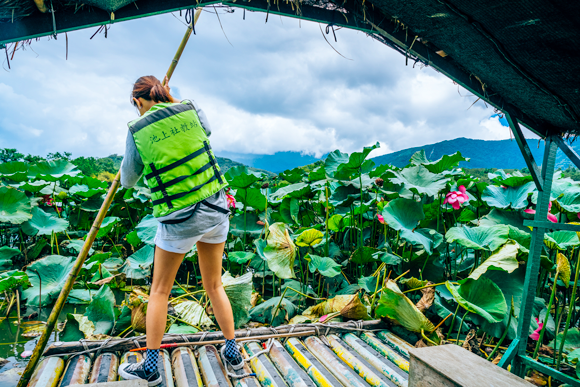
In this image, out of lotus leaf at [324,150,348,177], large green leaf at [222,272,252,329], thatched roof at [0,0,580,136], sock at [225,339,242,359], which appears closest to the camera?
thatched roof at [0,0,580,136]

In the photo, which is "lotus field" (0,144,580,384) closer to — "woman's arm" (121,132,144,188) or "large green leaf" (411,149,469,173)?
"large green leaf" (411,149,469,173)

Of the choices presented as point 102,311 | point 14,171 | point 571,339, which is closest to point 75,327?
point 102,311

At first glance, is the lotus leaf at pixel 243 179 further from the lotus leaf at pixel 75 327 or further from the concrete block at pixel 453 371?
the concrete block at pixel 453 371

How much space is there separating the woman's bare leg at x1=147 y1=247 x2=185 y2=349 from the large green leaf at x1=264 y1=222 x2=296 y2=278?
837 mm

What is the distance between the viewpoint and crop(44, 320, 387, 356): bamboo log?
4.96 feet

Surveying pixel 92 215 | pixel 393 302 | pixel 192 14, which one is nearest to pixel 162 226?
pixel 192 14

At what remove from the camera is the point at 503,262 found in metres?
1.58

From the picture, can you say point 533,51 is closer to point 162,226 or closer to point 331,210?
point 162,226

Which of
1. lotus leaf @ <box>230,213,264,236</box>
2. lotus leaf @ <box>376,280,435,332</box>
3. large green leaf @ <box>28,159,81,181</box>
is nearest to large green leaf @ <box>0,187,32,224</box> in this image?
large green leaf @ <box>28,159,81,181</box>

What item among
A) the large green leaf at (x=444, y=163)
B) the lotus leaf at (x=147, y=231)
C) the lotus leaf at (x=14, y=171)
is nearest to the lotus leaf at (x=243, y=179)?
the lotus leaf at (x=147, y=231)

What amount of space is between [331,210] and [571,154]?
198cm

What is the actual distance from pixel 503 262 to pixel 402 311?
58 cm

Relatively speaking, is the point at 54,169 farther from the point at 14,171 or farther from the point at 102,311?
the point at 102,311

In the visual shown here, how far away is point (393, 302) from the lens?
1816 millimetres
